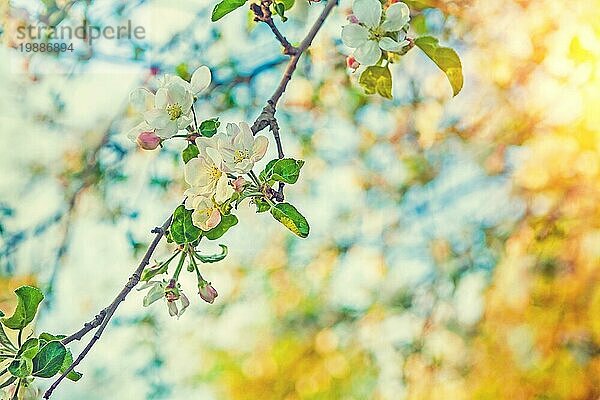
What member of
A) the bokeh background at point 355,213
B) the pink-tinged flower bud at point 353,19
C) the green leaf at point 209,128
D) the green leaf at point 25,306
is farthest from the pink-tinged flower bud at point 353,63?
the bokeh background at point 355,213

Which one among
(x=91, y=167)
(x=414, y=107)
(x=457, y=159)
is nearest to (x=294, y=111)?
(x=414, y=107)

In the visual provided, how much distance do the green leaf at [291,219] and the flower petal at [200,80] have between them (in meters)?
0.10

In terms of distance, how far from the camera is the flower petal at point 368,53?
543 millimetres

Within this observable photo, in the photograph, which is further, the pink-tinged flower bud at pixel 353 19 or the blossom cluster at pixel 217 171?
the pink-tinged flower bud at pixel 353 19

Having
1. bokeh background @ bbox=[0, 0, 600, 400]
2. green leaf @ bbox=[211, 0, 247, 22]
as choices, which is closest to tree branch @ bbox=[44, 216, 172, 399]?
green leaf @ bbox=[211, 0, 247, 22]

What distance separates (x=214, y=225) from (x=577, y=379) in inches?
61.8

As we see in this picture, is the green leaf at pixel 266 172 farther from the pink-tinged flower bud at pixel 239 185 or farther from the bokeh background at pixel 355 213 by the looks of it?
the bokeh background at pixel 355 213

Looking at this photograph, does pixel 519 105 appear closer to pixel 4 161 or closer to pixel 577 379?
pixel 577 379

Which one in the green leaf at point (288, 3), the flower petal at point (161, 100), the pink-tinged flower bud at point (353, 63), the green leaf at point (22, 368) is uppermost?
the flower petal at point (161, 100)

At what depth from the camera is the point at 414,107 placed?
1688mm

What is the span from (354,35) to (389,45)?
0.03 m

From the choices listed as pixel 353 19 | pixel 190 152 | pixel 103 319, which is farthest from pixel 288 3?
pixel 103 319

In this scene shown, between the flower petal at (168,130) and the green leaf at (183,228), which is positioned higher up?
the flower petal at (168,130)

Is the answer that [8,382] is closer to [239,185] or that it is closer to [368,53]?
[239,185]
